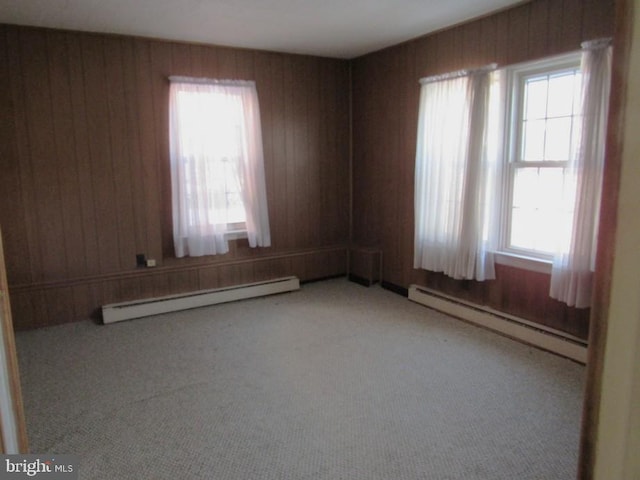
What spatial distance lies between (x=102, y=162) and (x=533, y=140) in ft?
12.1

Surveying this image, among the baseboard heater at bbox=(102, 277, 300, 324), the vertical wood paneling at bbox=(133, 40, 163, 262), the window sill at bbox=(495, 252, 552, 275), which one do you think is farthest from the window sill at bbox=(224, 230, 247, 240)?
the window sill at bbox=(495, 252, 552, 275)

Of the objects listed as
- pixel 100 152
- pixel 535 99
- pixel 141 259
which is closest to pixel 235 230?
pixel 141 259

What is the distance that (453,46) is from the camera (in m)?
3.99

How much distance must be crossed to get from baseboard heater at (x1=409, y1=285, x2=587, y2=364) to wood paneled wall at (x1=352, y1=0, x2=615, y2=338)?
0.07m

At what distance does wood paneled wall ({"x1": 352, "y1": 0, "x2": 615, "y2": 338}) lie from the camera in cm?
319

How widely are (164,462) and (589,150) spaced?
3.12 m

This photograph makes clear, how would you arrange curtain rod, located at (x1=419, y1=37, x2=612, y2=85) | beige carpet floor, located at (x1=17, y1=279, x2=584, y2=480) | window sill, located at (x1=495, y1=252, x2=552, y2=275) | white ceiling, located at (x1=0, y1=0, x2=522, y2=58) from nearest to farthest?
beige carpet floor, located at (x1=17, y1=279, x2=584, y2=480) → curtain rod, located at (x1=419, y1=37, x2=612, y2=85) → white ceiling, located at (x1=0, y1=0, x2=522, y2=58) → window sill, located at (x1=495, y1=252, x2=552, y2=275)

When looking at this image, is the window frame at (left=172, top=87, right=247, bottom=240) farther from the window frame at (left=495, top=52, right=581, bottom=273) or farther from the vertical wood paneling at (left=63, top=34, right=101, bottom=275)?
the window frame at (left=495, top=52, right=581, bottom=273)

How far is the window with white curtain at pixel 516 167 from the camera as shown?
2.97m

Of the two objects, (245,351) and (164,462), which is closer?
(164,462)

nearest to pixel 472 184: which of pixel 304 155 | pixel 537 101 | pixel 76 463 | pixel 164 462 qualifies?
pixel 537 101

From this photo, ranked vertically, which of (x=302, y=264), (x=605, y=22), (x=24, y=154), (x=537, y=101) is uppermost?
(x=605, y=22)

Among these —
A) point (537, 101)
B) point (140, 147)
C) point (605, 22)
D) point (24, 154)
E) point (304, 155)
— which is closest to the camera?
point (605, 22)

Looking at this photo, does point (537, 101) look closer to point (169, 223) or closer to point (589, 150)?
point (589, 150)
